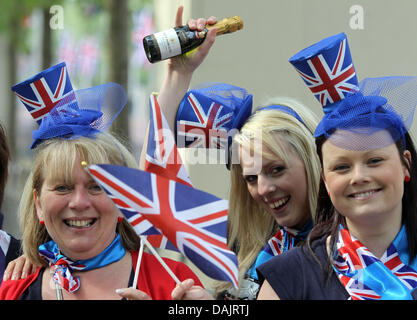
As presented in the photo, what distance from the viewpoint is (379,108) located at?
302cm

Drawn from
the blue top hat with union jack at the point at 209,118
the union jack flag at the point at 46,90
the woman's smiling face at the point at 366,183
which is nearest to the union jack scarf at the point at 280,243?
the blue top hat with union jack at the point at 209,118

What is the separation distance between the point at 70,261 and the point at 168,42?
1.15 meters

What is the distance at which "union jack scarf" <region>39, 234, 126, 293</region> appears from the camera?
328 cm

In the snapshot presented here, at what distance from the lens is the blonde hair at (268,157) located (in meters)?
3.66

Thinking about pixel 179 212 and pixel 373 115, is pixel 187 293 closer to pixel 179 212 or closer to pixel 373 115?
pixel 179 212

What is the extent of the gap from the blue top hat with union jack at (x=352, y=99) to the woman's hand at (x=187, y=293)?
0.79 m

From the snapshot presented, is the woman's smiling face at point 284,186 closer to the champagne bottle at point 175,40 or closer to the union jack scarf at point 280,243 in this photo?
the union jack scarf at point 280,243

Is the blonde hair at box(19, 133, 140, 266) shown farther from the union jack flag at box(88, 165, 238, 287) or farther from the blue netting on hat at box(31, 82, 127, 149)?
the union jack flag at box(88, 165, 238, 287)

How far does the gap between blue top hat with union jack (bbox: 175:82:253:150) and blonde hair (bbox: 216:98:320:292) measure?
98mm

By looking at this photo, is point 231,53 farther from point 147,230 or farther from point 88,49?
point 88,49

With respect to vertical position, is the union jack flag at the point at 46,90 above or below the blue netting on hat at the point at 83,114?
above

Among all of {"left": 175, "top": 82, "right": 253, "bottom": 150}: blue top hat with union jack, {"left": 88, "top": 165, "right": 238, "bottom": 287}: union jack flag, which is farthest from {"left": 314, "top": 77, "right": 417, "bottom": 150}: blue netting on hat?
{"left": 175, "top": 82, "right": 253, "bottom": 150}: blue top hat with union jack
